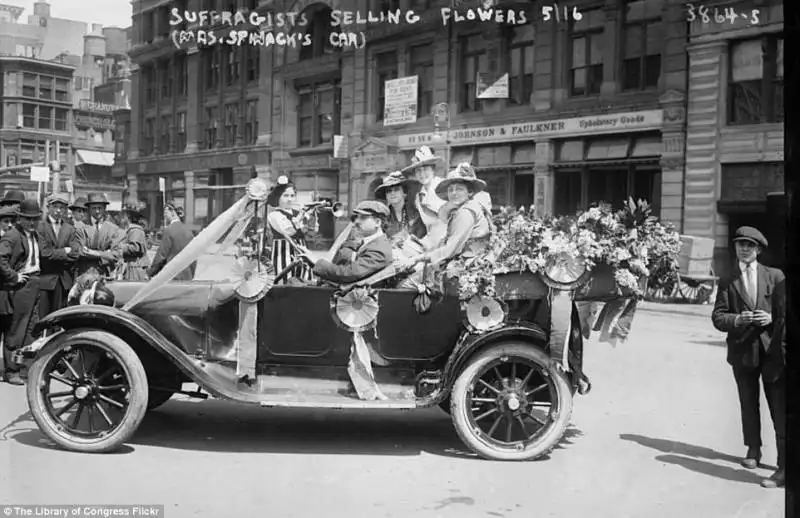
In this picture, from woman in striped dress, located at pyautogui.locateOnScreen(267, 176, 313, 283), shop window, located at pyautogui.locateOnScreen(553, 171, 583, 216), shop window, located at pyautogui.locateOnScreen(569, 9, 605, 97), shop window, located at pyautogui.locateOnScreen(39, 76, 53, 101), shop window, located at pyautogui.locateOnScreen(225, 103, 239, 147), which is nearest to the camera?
woman in striped dress, located at pyautogui.locateOnScreen(267, 176, 313, 283)

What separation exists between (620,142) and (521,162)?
3585mm

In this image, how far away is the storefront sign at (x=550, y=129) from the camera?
23197 mm

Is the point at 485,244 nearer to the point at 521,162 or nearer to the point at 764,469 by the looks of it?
the point at 764,469

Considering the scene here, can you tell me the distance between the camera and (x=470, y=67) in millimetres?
28031

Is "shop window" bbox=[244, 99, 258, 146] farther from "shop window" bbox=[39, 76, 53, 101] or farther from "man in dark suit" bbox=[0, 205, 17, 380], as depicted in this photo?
"man in dark suit" bbox=[0, 205, 17, 380]

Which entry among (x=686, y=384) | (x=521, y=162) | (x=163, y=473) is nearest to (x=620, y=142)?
(x=521, y=162)

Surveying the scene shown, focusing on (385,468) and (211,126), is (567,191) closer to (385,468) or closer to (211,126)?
(385,468)

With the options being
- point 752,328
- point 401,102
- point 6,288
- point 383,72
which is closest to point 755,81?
point 401,102

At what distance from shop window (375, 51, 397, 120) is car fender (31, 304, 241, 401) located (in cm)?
2582

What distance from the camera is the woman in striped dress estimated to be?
7.77 m

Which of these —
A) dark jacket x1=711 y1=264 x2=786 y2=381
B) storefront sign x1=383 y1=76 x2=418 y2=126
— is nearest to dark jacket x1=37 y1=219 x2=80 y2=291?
dark jacket x1=711 y1=264 x2=786 y2=381

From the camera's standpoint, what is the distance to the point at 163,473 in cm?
518

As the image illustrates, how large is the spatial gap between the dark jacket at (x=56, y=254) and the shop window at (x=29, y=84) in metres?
1.40

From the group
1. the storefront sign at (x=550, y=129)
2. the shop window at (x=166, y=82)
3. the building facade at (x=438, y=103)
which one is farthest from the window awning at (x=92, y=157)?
the shop window at (x=166, y=82)
